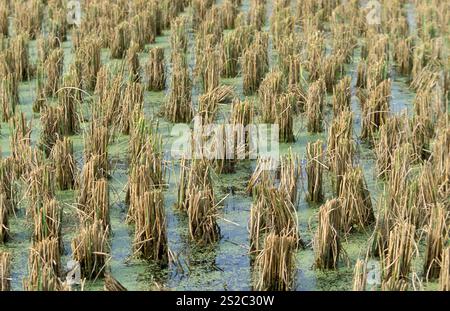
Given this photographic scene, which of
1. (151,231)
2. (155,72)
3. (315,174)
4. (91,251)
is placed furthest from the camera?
(155,72)

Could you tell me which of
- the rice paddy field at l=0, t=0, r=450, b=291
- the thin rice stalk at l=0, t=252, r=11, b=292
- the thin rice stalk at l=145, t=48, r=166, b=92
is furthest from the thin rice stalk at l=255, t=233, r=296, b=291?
the thin rice stalk at l=145, t=48, r=166, b=92

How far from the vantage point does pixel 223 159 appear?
5.55 m

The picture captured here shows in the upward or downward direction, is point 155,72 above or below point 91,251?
above

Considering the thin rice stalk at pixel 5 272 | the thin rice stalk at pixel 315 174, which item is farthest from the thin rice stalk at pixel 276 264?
the thin rice stalk at pixel 5 272

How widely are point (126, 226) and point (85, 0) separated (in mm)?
5190

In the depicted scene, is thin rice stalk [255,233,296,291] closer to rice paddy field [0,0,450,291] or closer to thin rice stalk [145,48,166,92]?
rice paddy field [0,0,450,291]

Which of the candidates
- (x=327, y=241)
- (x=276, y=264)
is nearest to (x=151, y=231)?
(x=276, y=264)

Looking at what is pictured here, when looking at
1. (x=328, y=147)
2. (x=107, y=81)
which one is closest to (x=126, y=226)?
(x=328, y=147)

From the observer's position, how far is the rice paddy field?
14.4ft

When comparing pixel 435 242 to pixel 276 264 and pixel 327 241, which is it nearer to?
pixel 327 241

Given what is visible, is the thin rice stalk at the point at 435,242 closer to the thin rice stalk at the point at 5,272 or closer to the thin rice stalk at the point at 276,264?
the thin rice stalk at the point at 276,264

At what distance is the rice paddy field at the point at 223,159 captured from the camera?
438 cm

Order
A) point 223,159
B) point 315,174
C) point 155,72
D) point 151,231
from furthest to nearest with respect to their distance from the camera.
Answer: point 155,72 < point 223,159 < point 315,174 < point 151,231

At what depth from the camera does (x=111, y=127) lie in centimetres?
618
